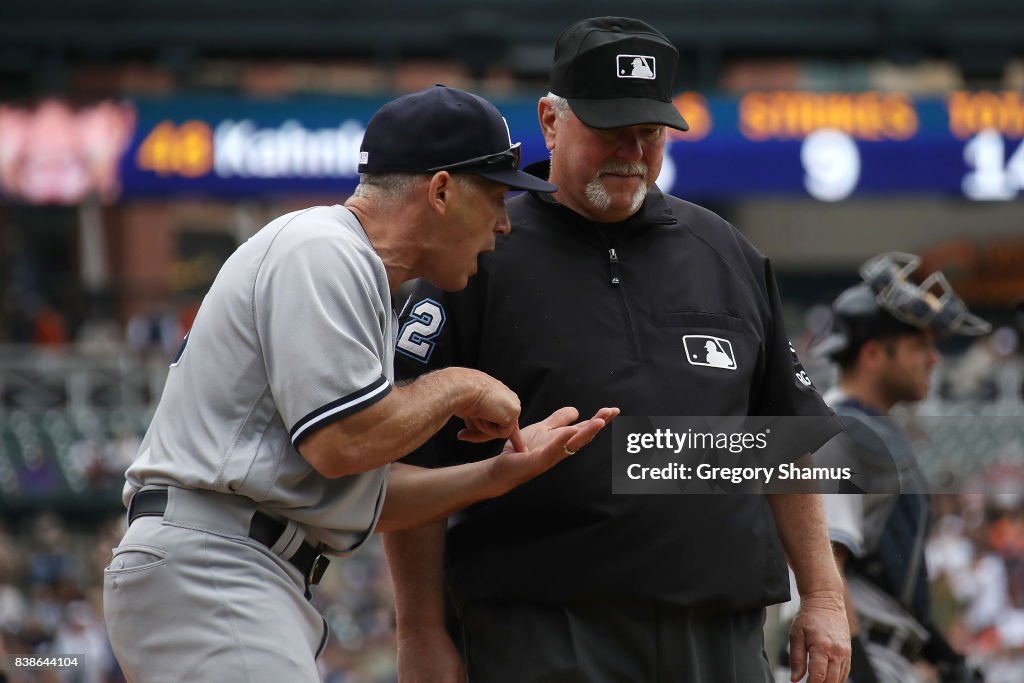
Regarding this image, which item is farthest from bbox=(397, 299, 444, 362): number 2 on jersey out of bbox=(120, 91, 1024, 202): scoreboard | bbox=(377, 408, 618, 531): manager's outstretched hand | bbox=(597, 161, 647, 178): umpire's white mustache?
bbox=(120, 91, 1024, 202): scoreboard

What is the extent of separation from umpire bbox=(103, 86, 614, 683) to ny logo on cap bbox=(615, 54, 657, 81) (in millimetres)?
500

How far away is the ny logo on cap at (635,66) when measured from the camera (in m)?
3.55

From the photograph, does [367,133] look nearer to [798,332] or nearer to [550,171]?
[550,171]

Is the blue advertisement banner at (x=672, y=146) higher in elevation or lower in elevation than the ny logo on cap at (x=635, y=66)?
lower

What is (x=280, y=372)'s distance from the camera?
2.90m

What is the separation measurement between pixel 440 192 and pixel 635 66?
0.68 meters

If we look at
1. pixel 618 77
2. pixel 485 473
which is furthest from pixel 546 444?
pixel 618 77

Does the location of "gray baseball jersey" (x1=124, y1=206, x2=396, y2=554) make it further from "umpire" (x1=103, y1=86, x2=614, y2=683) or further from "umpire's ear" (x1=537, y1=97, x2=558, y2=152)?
"umpire's ear" (x1=537, y1=97, x2=558, y2=152)

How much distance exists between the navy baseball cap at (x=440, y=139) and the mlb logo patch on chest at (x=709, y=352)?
0.60m

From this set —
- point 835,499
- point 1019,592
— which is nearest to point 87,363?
point 1019,592

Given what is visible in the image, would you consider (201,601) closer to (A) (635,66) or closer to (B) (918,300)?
(A) (635,66)

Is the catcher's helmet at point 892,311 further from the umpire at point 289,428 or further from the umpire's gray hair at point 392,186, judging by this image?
the umpire's gray hair at point 392,186

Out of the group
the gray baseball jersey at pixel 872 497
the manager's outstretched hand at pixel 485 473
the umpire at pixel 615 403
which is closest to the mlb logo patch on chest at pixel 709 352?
the umpire at pixel 615 403

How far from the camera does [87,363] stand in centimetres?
1666
